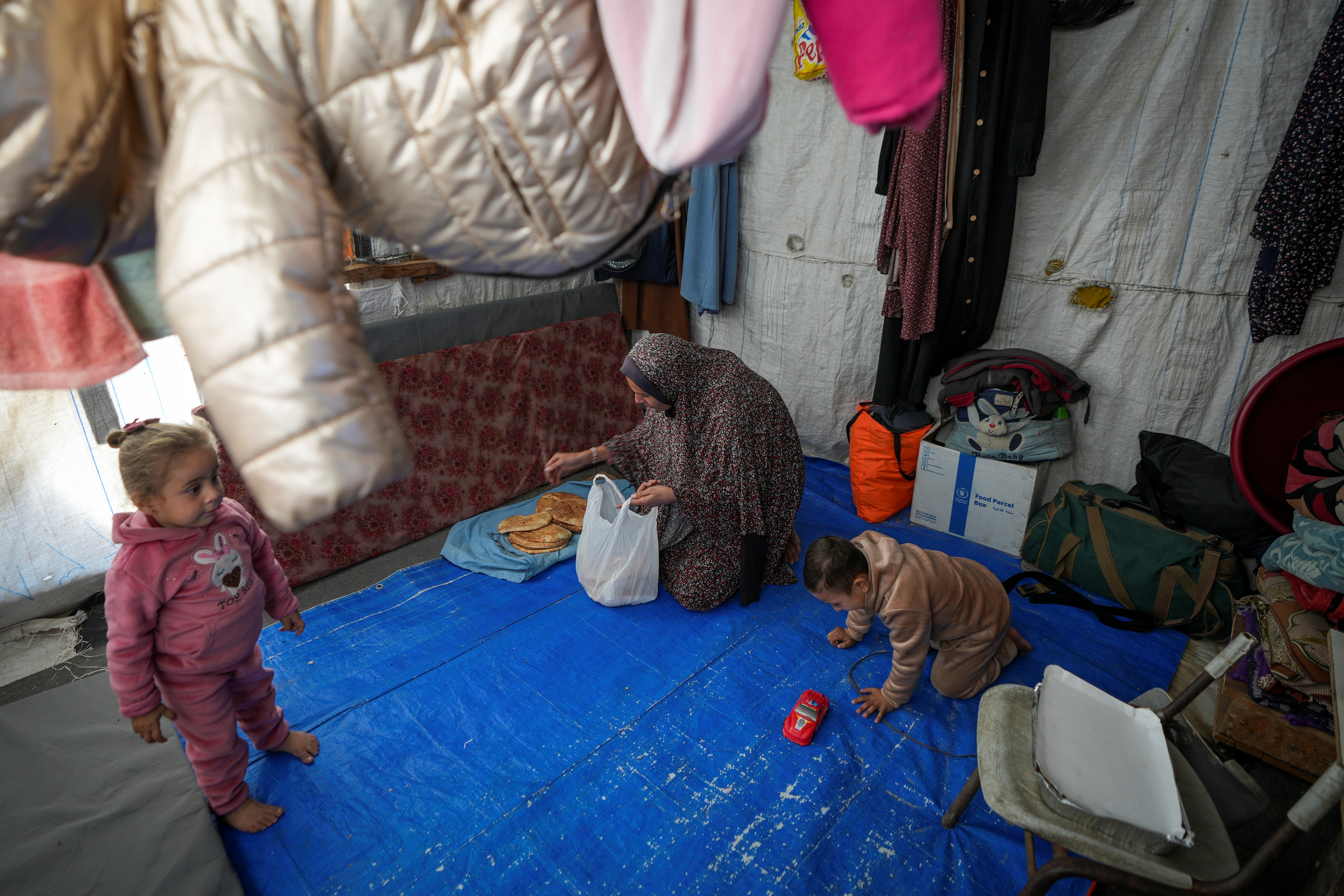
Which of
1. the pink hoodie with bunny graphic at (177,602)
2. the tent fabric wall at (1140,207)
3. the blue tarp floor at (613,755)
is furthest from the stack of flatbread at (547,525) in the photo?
the tent fabric wall at (1140,207)

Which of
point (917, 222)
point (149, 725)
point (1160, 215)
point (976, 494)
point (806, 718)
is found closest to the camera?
point (149, 725)

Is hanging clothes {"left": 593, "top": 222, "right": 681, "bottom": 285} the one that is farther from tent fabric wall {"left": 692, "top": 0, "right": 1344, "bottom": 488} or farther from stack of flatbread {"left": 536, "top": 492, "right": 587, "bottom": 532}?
stack of flatbread {"left": 536, "top": 492, "right": 587, "bottom": 532}

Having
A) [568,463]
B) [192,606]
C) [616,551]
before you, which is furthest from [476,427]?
[192,606]

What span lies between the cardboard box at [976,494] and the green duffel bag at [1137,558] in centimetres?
9

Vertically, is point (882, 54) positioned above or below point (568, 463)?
above

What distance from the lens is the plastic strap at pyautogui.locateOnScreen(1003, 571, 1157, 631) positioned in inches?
94.0

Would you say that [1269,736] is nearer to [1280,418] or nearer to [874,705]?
[1280,418]

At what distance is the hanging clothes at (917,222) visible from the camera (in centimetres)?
257

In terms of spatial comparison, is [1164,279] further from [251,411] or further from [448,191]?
[251,411]

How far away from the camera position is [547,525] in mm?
2984

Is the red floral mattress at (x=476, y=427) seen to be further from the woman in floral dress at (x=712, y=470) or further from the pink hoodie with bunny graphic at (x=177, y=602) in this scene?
the pink hoodie with bunny graphic at (x=177, y=602)

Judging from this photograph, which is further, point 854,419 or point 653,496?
point 854,419

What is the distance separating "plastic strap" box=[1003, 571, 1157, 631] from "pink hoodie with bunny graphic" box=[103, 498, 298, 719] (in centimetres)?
248

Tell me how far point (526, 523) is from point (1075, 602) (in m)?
2.27
